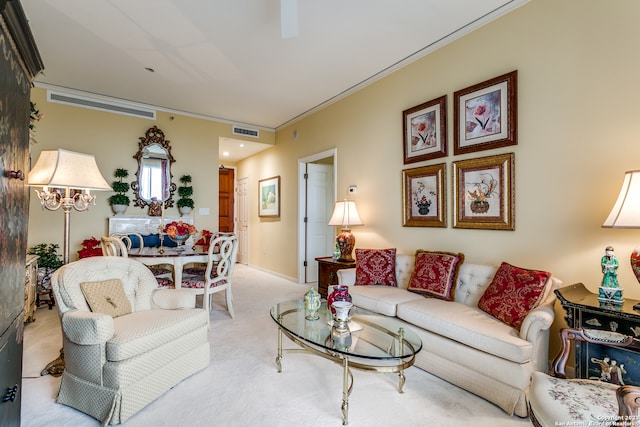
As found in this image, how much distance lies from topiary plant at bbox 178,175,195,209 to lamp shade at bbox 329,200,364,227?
267 centimetres

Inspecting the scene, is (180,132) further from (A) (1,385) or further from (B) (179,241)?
(A) (1,385)

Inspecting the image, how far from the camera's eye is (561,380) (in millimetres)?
1403

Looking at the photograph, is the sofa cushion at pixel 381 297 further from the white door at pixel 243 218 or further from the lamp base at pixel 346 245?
the white door at pixel 243 218

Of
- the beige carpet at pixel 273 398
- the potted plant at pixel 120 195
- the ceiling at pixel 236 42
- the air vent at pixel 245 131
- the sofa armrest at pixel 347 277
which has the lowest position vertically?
the beige carpet at pixel 273 398

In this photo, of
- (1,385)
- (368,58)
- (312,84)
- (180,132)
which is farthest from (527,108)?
(180,132)

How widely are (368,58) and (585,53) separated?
1957mm

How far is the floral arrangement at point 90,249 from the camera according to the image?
396 cm

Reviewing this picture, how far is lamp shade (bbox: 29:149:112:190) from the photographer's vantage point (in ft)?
7.16

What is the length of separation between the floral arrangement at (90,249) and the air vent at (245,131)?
2.90m

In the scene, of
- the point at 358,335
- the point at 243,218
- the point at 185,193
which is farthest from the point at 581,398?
the point at 243,218

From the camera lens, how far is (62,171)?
221 cm

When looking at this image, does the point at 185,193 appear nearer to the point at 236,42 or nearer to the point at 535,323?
the point at 236,42

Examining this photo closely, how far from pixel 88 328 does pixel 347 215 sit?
2862 mm

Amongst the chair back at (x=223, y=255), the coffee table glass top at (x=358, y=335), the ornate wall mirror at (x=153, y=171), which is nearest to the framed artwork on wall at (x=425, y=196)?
the coffee table glass top at (x=358, y=335)
